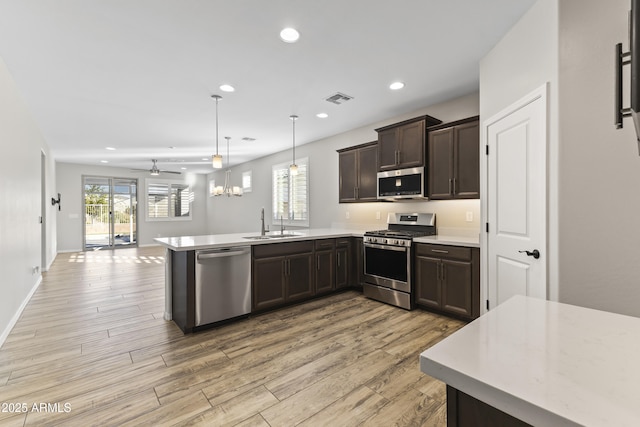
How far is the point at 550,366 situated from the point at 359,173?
411 centimetres

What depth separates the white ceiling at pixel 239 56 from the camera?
217 centimetres

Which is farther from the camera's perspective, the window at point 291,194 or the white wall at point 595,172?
the window at point 291,194

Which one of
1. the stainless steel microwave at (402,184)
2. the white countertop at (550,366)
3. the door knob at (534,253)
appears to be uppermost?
the stainless steel microwave at (402,184)

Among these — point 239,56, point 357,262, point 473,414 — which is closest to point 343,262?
point 357,262

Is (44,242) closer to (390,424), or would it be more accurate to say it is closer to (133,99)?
(133,99)

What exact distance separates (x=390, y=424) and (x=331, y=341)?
1102mm

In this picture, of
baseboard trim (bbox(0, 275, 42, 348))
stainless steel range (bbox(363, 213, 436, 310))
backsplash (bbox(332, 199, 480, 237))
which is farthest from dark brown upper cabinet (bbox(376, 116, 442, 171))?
baseboard trim (bbox(0, 275, 42, 348))

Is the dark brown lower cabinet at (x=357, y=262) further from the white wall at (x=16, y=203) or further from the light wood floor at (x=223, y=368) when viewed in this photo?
the white wall at (x=16, y=203)

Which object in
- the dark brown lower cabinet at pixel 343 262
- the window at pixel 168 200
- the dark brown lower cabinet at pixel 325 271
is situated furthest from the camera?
the window at pixel 168 200

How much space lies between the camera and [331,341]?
2762 mm

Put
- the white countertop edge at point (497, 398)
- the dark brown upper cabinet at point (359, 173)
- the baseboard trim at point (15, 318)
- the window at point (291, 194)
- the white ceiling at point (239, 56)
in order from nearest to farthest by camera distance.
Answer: the white countertop edge at point (497, 398) < the white ceiling at point (239, 56) < the baseboard trim at point (15, 318) < the dark brown upper cabinet at point (359, 173) < the window at point (291, 194)

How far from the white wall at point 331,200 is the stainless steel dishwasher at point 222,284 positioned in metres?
2.37

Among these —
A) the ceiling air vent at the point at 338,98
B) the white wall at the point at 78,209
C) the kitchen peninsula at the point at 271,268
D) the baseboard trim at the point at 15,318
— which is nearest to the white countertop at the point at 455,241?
the kitchen peninsula at the point at 271,268

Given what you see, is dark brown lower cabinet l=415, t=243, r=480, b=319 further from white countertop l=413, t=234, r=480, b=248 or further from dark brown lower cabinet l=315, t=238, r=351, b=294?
dark brown lower cabinet l=315, t=238, r=351, b=294
